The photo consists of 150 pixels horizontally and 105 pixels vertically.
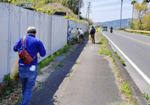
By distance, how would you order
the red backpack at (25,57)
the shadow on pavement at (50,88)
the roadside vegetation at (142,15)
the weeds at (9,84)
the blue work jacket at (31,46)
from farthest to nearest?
the roadside vegetation at (142,15) < the weeds at (9,84) < the shadow on pavement at (50,88) < the blue work jacket at (31,46) < the red backpack at (25,57)

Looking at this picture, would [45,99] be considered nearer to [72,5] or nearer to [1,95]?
[1,95]

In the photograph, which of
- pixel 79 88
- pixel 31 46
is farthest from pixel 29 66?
pixel 79 88

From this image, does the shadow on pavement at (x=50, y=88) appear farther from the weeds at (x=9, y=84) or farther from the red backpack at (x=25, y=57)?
the red backpack at (x=25, y=57)

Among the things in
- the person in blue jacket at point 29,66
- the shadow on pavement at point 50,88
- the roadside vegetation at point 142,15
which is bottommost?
the shadow on pavement at point 50,88

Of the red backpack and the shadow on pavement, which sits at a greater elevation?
the red backpack

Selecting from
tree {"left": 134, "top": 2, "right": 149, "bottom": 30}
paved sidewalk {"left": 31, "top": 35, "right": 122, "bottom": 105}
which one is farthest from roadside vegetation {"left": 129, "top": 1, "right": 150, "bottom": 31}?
paved sidewalk {"left": 31, "top": 35, "right": 122, "bottom": 105}

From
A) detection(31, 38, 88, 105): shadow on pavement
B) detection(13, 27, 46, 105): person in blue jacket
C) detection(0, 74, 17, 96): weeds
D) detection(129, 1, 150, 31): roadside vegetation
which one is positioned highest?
detection(129, 1, 150, 31): roadside vegetation

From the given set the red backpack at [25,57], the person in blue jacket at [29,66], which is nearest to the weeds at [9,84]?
the person in blue jacket at [29,66]

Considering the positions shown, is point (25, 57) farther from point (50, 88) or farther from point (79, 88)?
point (79, 88)

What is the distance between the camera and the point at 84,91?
5309 millimetres

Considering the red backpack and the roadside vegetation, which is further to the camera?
the roadside vegetation

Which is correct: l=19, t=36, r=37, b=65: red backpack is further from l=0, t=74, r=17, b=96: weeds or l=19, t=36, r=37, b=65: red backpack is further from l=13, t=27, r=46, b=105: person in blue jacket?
l=0, t=74, r=17, b=96: weeds

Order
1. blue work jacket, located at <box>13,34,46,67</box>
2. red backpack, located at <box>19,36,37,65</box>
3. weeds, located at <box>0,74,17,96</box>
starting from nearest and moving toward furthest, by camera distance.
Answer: red backpack, located at <box>19,36,37,65</box> < blue work jacket, located at <box>13,34,46,67</box> < weeds, located at <box>0,74,17,96</box>

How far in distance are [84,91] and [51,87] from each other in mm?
1052
